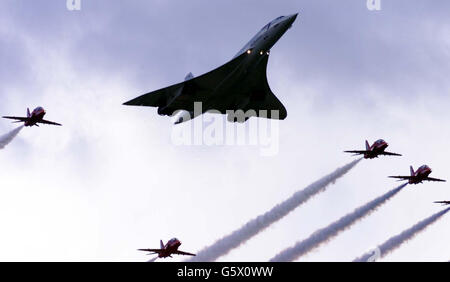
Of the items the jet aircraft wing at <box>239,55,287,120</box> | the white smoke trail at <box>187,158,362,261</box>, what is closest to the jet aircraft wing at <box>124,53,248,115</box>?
the jet aircraft wing at <box>239,55,287,120</box>

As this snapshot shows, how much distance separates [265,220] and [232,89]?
44.1 feet

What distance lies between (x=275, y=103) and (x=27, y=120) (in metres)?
28.7

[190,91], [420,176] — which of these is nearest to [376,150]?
[420,176]

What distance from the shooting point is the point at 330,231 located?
205ft

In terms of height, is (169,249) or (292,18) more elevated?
(292,18)

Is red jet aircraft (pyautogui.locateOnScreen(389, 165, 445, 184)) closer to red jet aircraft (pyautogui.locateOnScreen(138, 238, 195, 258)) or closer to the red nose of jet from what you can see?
the red nose of jet

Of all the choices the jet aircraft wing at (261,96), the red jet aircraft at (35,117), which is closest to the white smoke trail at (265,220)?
the jet aircraft wing at (261,96)

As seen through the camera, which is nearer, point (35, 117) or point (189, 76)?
point (189, 76)

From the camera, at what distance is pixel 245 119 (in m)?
68.9

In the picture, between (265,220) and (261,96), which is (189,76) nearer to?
(261,96)

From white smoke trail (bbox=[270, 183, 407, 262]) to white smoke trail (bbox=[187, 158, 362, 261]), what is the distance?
4627mm
